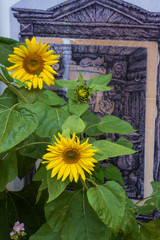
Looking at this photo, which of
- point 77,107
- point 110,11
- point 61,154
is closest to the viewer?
point 61,154

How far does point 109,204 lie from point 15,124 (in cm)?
28

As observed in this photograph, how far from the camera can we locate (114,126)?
737 mm

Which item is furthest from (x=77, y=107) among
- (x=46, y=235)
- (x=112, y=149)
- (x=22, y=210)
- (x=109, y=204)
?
(x=22, y=210)

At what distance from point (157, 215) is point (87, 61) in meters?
0.74

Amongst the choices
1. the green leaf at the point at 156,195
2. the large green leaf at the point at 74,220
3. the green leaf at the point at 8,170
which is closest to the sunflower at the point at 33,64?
the green leaf at the point at 8,170

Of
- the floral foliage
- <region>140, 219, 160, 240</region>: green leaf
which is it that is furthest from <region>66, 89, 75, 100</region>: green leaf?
<region>140, 219, 160, 240</region>: green leaf

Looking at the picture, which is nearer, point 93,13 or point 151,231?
point 151,231

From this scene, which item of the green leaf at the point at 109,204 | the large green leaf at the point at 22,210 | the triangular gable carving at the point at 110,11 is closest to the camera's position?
the green leaf at the point at 109,204

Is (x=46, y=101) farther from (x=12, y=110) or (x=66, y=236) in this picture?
(x=66, y=236)

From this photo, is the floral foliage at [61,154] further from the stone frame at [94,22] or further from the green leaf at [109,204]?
the stone frame at [94,22]

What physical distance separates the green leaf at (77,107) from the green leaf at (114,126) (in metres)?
0.10

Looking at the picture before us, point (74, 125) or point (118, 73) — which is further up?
point (118, 73)

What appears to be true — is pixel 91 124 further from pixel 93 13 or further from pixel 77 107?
pixel 93 13

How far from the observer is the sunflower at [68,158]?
1.81 feet
